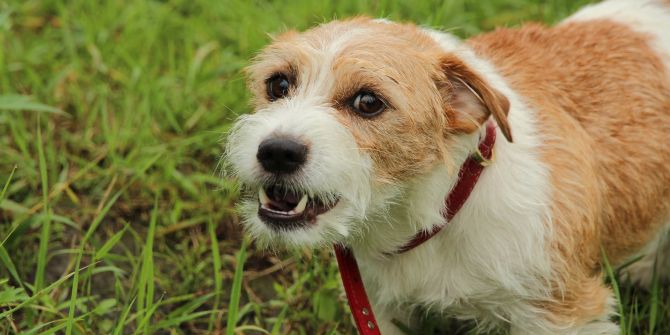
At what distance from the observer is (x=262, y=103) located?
3.35m

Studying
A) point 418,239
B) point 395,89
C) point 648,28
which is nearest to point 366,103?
point 395,89

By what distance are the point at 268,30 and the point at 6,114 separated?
1.63 meters

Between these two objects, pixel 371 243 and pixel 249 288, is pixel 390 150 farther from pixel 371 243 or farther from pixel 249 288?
pixel 249 288

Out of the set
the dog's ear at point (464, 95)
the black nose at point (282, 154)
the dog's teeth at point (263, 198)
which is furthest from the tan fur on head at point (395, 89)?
the dog's teeth at point (263, 198)

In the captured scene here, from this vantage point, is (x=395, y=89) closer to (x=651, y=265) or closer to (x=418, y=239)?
(x=418, y=239)

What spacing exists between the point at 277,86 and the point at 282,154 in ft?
1.51

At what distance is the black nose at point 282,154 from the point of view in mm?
2898

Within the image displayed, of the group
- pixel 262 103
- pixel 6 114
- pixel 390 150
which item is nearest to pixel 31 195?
pixel 6 114

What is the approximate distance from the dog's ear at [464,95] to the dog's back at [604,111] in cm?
41

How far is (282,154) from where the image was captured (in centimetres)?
292

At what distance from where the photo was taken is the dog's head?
2.95m

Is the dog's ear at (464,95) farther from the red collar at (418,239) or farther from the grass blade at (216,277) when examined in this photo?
the grass blade at (216,277)

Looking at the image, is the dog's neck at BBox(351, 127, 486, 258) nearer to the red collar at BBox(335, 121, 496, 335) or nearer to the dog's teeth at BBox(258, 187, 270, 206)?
the red collar at BBox(335, 121, 496, 335)

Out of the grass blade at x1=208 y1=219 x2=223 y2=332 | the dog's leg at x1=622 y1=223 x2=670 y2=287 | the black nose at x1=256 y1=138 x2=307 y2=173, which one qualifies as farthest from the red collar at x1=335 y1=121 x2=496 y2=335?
the dog's leg at x1=622 y1=223 x2=670 y2=287
